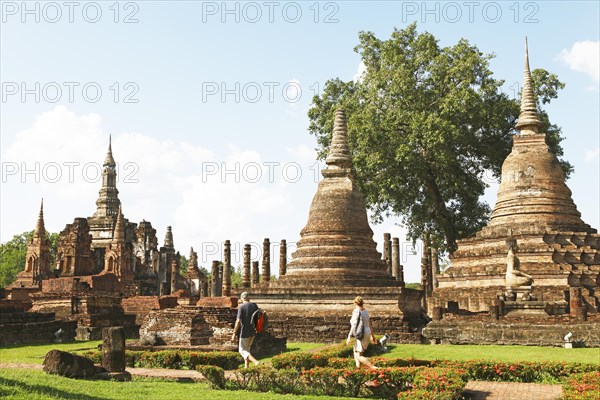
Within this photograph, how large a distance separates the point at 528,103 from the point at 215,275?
72.9 feet

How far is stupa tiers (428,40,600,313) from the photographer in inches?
993

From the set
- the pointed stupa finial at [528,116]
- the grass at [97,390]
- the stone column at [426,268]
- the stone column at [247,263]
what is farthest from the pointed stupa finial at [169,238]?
the grass at [97,390]

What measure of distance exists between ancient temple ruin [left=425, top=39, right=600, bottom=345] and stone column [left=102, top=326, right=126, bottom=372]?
42.8 feet

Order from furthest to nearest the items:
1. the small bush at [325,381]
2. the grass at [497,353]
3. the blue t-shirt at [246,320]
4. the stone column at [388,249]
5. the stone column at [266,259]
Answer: the stone column at [388,249] < the stone column at [266,259] < the grass at [497,353] < the blue t-shirt at [246,320] < the small bush at [325,381]

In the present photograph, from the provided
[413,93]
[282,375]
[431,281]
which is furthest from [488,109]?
[282,375]

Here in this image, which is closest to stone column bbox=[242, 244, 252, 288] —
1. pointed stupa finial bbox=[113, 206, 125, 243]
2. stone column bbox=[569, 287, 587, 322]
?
stone column bbox=[569, 287, 587, 322]

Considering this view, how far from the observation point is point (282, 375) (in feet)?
34.3

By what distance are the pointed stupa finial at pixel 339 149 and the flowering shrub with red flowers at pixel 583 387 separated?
1701 centimetres

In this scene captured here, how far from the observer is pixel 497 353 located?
53.1 feet

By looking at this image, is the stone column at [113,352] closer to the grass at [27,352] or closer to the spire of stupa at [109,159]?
the grass at [27,352]

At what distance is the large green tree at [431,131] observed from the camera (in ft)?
112

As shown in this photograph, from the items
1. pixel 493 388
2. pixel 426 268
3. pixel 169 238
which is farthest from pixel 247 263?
pixel 169 238

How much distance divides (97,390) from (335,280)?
49.9 feet

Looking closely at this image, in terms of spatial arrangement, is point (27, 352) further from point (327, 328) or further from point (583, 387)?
point (583, 387)
